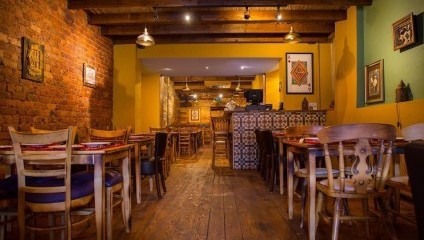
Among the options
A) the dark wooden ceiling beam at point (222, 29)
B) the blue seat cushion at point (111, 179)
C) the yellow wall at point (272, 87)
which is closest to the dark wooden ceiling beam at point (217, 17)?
the dark wooden ceiling beam at point (222, 29)

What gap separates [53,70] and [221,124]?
3613mm

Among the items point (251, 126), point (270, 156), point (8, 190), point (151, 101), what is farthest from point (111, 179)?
point (151, 101)

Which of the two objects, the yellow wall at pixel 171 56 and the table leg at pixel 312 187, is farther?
the yellow wall at pixel 171 56

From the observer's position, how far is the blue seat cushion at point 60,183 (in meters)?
2.10

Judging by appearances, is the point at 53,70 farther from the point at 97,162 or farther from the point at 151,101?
the point at 151,101

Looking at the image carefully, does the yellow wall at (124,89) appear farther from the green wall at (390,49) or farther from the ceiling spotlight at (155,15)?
the green wall at (390,49)

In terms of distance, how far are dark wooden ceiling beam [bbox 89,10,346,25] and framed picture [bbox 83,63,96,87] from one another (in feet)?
3.21

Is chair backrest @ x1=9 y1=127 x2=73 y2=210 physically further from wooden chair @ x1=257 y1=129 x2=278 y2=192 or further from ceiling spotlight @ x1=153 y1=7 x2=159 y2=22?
ceiling spotlight @ x1=153 y1=7 x2=159 y2=22


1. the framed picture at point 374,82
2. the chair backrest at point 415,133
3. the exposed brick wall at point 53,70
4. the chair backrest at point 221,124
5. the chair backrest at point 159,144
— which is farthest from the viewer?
the chair backrest at point 221,124

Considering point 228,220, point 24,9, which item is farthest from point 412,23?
→ point 24,9

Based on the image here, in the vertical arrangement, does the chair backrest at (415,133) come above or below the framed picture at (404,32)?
below

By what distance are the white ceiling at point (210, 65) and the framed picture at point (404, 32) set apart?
12.8 feet

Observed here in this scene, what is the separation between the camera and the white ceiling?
29.0ft

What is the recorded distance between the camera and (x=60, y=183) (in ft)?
7.97
